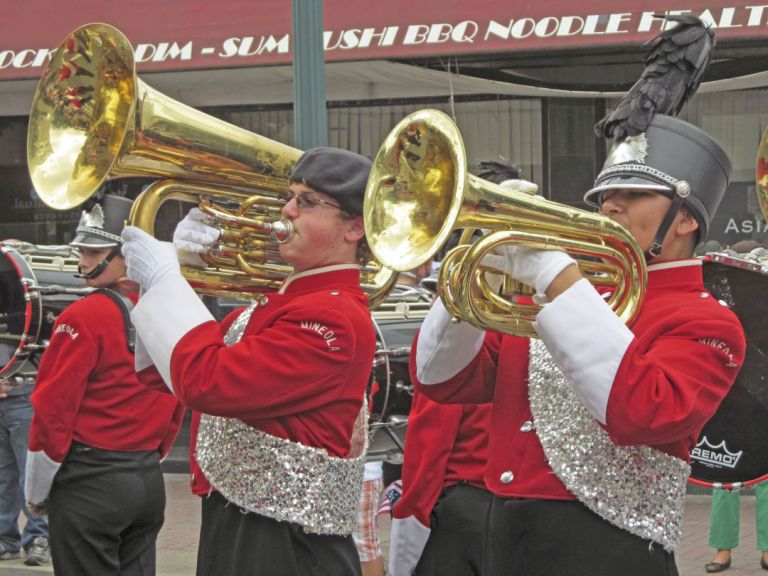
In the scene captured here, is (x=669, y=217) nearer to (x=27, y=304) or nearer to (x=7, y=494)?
(x=27, y=304)

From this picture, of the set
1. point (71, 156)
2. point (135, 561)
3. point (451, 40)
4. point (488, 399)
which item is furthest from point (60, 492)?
point (451, 40)

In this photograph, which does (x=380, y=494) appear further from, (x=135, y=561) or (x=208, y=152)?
(x=208, y=152)

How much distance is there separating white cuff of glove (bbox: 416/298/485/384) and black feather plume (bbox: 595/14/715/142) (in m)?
0.63

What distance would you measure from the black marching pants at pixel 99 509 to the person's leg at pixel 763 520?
11.7ft

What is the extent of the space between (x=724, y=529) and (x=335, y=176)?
4.64 meters

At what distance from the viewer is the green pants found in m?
7.28

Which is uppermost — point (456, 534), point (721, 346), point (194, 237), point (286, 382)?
point (194, 237)

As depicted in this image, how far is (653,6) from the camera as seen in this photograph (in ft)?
29.3

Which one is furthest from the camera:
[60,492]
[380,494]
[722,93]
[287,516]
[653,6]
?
[722,93]

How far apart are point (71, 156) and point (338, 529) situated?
1325 mm

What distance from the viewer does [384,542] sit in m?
8.20

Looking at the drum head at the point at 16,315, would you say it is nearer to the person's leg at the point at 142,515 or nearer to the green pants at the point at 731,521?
the person's leg at the point at 142,515

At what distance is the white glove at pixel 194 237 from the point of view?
364 cm

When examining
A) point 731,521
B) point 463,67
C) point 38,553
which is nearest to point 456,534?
point 731,521
